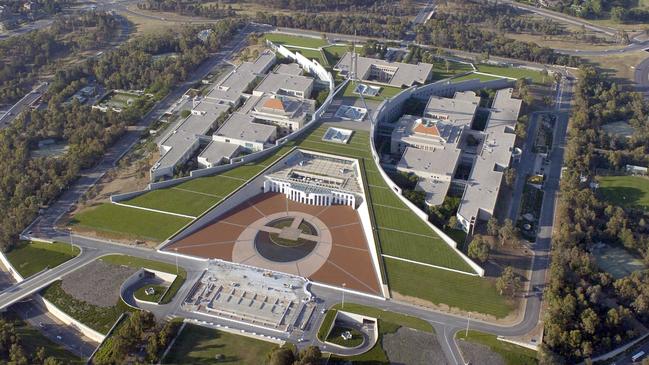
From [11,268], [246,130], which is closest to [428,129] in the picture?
[246,130]

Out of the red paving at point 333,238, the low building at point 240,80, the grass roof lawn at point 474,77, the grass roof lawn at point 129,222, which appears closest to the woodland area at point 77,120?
the grass roof lawn at point 129,222

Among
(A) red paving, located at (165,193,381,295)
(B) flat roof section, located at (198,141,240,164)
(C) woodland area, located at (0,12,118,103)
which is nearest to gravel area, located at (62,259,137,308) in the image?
(A) red paving, located at (165,193,381,295)

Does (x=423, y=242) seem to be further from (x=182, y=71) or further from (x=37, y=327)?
(x=182, y=71)

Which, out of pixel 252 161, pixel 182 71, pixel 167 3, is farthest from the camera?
pixel 167 3

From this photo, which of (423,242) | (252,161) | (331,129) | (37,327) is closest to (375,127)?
(331,129)

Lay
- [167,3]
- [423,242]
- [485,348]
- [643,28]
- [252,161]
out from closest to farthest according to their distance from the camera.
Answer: [485,348]
[423,242]
[252,161]
[643,28]
[167,3]
